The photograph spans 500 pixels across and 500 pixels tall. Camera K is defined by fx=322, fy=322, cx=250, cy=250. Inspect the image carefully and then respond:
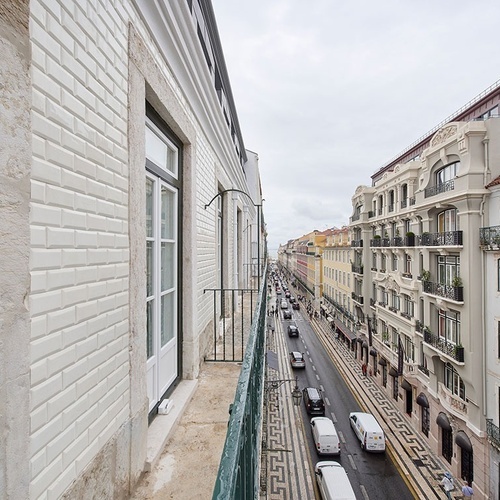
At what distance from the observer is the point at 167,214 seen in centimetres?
381

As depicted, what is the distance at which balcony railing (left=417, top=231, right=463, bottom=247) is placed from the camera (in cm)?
1190

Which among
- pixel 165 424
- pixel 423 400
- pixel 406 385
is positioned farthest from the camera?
pixel 406 385

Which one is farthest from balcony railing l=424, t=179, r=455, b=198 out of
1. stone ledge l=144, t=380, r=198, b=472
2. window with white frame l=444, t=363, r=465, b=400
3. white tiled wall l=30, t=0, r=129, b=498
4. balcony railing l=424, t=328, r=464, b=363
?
white tiled wall l=30, t=0, r=129, b=498

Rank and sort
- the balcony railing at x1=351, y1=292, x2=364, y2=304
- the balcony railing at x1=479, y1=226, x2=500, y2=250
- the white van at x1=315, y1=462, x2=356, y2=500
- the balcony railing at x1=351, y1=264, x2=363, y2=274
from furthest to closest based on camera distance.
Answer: the balcony railing at x1=351, y1=292, x2=364, y2=304
the balcony railing at x1=351, y1=264, x2=363, y2=274
the balcony railing at x1=479, y1=226, x2=500, y2=250
the white van at x1=315, y1=462, x2=356, y2=500

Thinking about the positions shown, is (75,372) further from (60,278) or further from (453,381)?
(453,381)

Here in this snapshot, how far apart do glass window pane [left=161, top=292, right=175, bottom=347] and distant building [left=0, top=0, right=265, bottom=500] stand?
0.15 feet

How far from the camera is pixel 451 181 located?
41.7 ft

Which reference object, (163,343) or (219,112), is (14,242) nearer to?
(163,343)

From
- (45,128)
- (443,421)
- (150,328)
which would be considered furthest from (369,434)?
(45,128)

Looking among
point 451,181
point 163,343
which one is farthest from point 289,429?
point 163,343

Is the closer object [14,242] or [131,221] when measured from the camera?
[14,242]

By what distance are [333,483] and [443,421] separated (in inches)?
242

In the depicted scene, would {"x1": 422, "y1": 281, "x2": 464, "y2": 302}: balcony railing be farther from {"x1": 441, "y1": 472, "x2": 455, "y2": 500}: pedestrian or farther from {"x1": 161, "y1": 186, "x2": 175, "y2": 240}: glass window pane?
{"x1": 161, "y1": 186, "x2": 175, "y2": 240}: glass window pane

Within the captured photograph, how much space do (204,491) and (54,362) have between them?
1.60 meters
